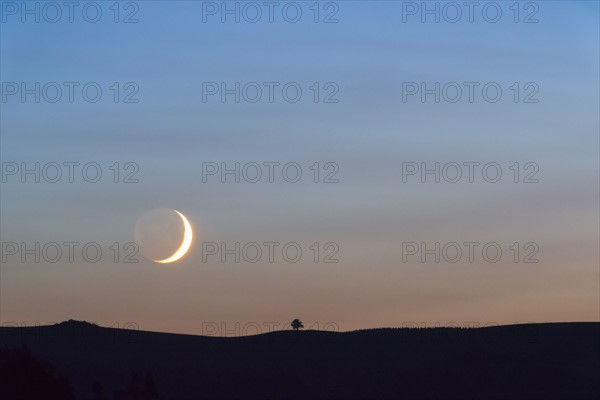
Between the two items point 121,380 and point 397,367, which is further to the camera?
point 397,367

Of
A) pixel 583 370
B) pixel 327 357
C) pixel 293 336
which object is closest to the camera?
pixel 583 370

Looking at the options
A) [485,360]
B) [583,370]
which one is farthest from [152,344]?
[583,370]

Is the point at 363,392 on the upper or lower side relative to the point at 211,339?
lower

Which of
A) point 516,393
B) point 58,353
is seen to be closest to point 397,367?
point 516,393

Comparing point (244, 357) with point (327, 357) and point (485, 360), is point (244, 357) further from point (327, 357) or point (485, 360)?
Result: point (485, 360)

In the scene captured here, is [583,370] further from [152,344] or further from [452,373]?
[152,344]

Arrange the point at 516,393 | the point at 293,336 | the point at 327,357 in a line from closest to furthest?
the point at 516,393 < the point at 327,357 < the point at 293,336
